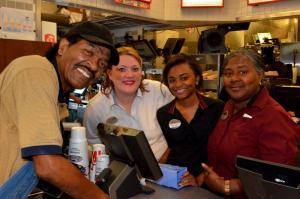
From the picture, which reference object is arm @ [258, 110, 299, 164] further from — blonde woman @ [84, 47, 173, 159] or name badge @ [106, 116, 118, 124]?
name badge @ [106, 116, 118, 124]

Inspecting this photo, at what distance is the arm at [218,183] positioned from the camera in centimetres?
182

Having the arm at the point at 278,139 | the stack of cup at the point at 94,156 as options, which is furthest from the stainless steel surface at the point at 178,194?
the arm at the point at 278,139

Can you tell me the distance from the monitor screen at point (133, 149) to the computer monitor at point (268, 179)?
0.39 m

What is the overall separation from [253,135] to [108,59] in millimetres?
905

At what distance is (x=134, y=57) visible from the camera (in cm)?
241

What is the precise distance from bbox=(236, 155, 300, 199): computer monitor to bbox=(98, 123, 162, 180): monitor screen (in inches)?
15.2

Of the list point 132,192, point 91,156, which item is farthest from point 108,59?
point 132,192

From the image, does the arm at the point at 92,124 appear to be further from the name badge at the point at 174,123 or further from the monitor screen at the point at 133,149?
the monitor screen at the point at 133,149

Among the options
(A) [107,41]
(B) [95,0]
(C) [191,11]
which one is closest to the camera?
(A) [107,41]

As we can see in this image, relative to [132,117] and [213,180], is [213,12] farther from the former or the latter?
[213,180]

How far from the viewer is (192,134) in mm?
2227

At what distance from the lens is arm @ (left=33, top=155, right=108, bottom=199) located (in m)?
1.16

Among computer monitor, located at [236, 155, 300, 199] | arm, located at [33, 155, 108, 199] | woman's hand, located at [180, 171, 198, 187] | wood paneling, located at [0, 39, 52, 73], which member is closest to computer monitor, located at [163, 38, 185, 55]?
wood paneling, located at [0, 39, 52, 73]

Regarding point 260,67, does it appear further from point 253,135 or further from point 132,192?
point 132,192
